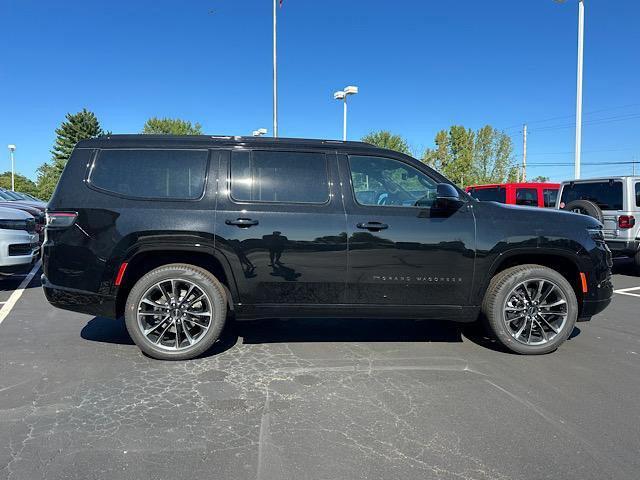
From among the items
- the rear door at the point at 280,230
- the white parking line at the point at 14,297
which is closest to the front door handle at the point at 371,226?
the rear door at the point at 280,230

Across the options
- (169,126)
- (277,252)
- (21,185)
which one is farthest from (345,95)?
(21,185)

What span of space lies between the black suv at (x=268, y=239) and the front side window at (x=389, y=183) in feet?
0.04

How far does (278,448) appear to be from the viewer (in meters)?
2.82

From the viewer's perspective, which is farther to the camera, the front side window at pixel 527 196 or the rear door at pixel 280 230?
the front side window at pixel 527 196

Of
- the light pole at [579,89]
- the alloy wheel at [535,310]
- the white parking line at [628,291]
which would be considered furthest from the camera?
the light pole at [579,89]

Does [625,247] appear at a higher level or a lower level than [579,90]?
lower

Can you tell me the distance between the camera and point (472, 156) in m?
35.7

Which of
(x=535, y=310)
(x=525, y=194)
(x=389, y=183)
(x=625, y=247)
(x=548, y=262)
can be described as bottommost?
(x=535, y=310)

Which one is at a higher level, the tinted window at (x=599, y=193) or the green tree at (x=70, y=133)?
the green tree at (x=70, y=133)

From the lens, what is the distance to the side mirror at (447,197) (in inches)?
161

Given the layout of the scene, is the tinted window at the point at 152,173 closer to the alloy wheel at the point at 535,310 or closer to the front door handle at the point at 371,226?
the front door handle at the point at 371,226

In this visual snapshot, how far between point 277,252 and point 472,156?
113 feet

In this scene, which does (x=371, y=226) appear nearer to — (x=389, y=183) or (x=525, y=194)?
(x=389, y=183)

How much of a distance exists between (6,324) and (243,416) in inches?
151
